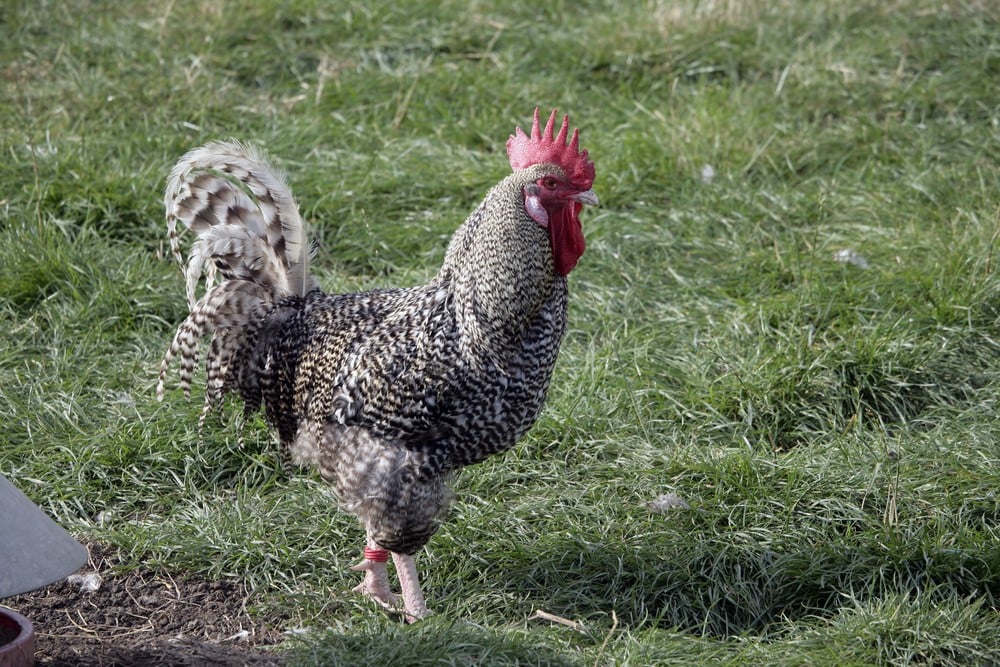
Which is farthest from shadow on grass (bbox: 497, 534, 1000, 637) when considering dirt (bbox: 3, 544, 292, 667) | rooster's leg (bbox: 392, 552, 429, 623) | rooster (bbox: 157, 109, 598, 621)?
dirt (bbox: 3, 544, 292, 667)

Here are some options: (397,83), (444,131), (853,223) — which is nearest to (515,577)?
(853,223)

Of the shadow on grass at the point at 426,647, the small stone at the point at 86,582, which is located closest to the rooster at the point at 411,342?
the shadow on grass at the point at 426,647

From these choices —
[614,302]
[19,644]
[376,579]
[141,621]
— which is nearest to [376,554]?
[376,579]

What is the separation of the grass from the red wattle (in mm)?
1165

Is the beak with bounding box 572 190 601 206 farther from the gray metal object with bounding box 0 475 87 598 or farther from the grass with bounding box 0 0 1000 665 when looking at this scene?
the gray metal object with bounding box 0 475 87 598

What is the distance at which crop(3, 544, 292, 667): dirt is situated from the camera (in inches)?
152

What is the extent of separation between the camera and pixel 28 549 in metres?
3.25

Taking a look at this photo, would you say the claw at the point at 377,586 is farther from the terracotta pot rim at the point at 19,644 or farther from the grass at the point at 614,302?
the terracotta pot rim at the point at 19,644

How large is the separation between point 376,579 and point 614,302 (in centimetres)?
221

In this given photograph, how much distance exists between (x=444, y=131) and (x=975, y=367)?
3507mm

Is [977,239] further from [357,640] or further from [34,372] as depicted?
[34,372]

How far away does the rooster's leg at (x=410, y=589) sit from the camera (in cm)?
418

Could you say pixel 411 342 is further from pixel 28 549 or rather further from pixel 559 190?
pixel 28 549

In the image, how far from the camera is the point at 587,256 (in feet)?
20.2
